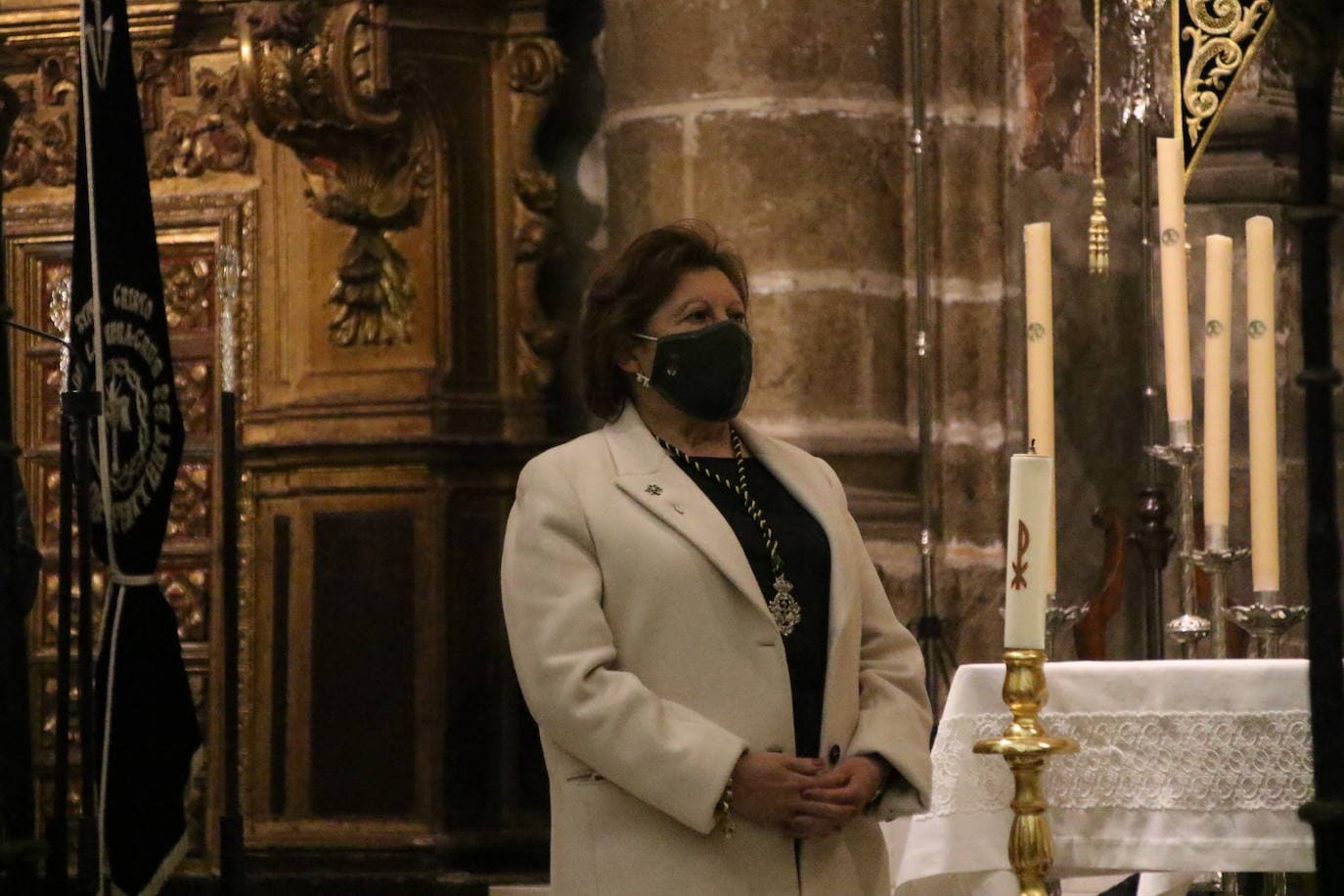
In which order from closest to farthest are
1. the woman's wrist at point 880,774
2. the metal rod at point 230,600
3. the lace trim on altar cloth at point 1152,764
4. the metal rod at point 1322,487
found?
the metal rod at point 1322,487, the woman's wrist at point 880,774, the lace trim on altar cloth at point 1152,764, the metal rod at point 230,600

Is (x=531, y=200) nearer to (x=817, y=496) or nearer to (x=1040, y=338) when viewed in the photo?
(x=1040, y=338)

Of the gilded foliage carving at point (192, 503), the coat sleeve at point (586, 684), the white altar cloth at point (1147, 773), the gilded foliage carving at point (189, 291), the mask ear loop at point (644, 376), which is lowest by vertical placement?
the white altar cloth at point (1147, 773)

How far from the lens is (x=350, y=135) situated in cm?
685

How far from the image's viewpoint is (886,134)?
22.7ft

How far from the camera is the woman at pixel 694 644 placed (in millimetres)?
3561

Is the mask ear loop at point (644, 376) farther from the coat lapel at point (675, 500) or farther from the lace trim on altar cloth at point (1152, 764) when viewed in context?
the lace trim on altar cloth at point (1152, 764)

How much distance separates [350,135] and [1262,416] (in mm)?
3344

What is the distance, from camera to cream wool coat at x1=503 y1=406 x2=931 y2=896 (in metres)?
3.55

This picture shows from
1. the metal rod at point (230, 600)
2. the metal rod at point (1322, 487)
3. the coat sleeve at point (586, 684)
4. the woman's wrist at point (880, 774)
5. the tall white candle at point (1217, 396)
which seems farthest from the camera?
the metal rod at point (230, 600)

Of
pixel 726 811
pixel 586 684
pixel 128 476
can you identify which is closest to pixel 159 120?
pixel 128 476

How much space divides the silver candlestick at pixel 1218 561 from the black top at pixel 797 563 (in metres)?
0.92

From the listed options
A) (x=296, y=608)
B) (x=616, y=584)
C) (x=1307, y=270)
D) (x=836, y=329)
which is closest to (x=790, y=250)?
(x=836, y=329)

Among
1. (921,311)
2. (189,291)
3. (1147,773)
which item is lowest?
(1147,773)

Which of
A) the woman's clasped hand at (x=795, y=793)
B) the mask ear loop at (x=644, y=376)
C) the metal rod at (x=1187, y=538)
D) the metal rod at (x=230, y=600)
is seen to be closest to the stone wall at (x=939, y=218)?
the metal rod at (x=230, y=600)
